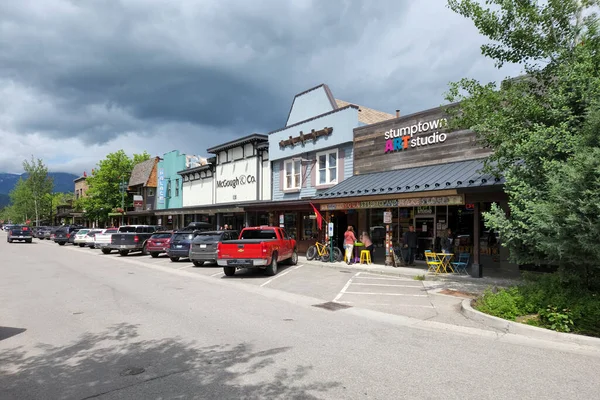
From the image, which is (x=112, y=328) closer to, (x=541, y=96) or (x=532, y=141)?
(x=532, y=141)

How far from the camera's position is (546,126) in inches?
358

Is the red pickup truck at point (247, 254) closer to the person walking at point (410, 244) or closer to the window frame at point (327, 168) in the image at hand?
the person walking at point (410, 244)

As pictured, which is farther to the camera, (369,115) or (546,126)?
(369,115)

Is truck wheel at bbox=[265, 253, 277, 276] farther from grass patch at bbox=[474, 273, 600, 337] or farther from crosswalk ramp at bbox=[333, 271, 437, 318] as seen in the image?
grass patch at bbox=[474, 273, 600, 337]

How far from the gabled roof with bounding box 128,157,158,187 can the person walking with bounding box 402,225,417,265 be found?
1416 inches

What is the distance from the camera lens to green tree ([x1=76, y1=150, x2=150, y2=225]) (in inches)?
2042

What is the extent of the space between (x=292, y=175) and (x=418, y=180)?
10.2 m

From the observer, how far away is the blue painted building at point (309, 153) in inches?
848

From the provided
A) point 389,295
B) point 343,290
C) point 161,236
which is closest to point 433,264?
point 389,295

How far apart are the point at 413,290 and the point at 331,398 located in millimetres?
8112

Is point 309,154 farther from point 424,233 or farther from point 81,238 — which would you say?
point 81,238

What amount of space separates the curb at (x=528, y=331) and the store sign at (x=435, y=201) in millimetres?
6417

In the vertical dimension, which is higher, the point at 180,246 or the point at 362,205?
the point at 362,205

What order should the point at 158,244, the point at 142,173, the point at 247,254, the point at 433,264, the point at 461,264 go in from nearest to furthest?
the point at 247,254, the point at 461,264, the point at 433,264, the point at 158,244, the point at 142,173
